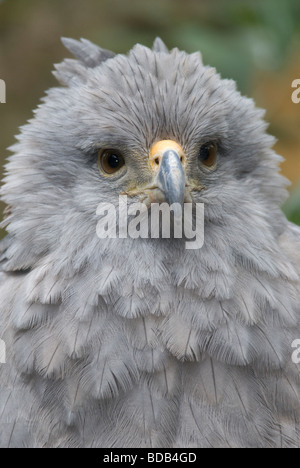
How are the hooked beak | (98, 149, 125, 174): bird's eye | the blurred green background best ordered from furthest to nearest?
1. the blurred green background
2. (98, 149, 125, 174): bird's eye
3. the hooked beak

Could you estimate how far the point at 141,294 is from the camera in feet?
9.73

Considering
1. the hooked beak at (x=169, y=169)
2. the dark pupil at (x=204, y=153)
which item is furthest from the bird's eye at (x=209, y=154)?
the hooked beak at (x=169, y=169)

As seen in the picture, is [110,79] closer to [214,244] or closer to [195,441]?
[214,244]

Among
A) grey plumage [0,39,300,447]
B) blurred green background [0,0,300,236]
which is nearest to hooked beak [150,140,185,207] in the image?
grey plumage [0,39,300,447]

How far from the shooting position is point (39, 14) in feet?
29.1

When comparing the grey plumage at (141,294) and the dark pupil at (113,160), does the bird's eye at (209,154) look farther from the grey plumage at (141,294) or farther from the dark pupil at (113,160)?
the dark pupil at (113,160)

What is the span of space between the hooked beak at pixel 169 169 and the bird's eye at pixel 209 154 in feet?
0.47

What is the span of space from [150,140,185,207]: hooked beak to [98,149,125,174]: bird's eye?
133 mm

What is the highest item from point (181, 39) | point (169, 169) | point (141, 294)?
point (181, 39)

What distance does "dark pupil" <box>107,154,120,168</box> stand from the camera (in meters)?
3.13

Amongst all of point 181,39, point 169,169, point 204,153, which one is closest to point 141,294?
point 169,169

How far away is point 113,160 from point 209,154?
1.26ft

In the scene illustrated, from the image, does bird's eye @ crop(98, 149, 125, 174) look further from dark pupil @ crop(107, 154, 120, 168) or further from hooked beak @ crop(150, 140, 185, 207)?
hooked beak @ crop(150, 140, 185, 207)

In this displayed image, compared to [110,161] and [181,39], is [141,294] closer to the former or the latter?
[110,161]
